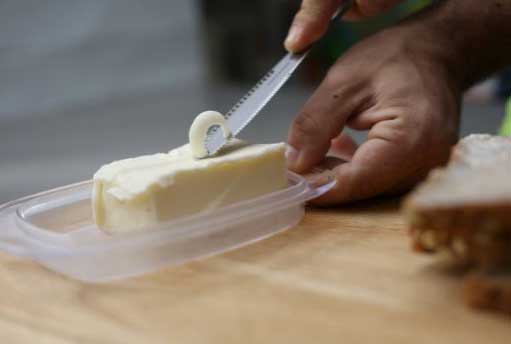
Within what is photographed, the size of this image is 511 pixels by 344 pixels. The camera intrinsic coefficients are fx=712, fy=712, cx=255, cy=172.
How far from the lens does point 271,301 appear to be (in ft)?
3.32

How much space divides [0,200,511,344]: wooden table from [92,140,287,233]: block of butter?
10 cm

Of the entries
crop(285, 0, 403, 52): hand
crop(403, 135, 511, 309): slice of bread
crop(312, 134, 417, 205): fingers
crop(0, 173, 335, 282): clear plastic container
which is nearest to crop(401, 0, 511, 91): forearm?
crop(285, 0, 403, 52): hand

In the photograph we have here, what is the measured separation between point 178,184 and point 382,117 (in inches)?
18.5

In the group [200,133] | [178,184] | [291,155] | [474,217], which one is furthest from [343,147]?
[474,217]

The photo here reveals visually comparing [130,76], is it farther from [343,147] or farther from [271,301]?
[271,301]

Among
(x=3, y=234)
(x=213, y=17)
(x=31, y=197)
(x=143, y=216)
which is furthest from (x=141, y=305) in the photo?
(x=213, y=17)

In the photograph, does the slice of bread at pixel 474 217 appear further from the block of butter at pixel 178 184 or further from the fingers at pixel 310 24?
the fingers at pixel 310 24

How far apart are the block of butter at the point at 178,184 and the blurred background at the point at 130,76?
133 centimetres

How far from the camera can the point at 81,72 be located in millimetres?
3303

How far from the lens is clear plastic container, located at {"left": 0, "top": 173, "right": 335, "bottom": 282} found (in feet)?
3.72

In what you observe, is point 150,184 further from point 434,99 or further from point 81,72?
point 81,72

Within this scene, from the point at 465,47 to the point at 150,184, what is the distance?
2.86 feet

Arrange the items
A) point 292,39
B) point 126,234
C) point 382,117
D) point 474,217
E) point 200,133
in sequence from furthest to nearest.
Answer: point 292,39, point 382,117, point 200,133, point 126,234, point 474,217

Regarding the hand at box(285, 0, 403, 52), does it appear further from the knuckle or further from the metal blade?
the knuckle
